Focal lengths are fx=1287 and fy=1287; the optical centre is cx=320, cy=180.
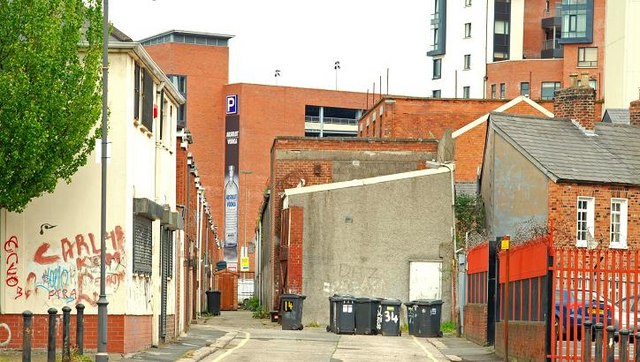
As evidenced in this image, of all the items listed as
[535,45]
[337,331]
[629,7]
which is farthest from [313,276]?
[535,45]

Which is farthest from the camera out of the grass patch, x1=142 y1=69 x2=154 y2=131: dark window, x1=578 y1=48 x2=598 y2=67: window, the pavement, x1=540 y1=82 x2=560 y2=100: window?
x1=540 y1=82 x2=560 y2=100: window

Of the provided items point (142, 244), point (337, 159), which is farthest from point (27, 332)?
point (337, 159)

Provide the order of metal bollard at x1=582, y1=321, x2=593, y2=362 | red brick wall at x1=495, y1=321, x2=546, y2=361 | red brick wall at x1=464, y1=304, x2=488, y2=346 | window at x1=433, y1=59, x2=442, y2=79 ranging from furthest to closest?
window at x1=433, y1=59, x2=442, y2=79 → red brick wall at x1=464, y1=304, x2=488, y2=346 → red brick wall at x1=495, y1=321, x2=546, y2=361 → metal bollard at x1=582, y1=321, x2=593, y2=362

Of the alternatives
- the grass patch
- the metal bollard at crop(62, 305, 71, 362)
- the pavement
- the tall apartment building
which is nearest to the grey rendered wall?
the grass patch

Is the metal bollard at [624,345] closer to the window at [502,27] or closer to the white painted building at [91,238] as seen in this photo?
the white painted building at [91,238]

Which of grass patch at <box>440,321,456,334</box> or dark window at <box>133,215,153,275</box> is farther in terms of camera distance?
grass patch at <box>440,321,456,334</box>

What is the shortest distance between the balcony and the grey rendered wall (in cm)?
7320

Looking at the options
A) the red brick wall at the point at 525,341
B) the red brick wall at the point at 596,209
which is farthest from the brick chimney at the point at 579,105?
the red brick wall at the point at 525,341

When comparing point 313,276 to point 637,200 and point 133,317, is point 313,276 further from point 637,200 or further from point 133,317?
point 133,317

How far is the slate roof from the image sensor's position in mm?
41281

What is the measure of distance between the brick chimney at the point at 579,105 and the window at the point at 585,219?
5.24 meters

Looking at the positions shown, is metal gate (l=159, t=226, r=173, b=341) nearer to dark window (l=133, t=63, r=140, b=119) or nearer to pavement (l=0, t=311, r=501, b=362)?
pavement (l=0, t=311, r=501, b=362)

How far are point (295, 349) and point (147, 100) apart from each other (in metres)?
6.89

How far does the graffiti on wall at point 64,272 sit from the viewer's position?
25.8 m
